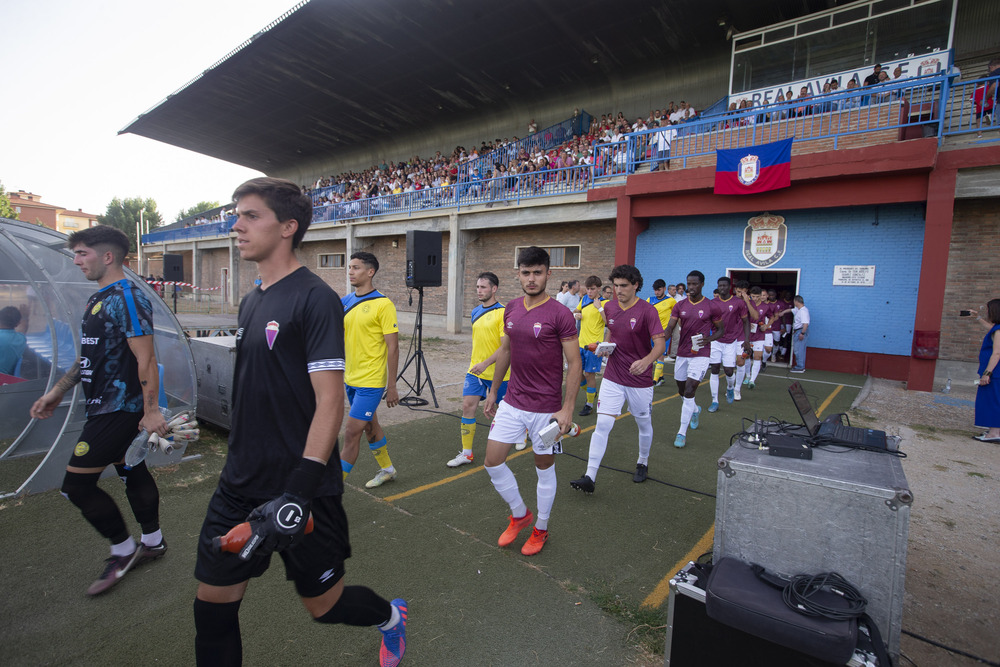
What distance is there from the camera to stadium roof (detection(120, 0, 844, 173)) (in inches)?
623

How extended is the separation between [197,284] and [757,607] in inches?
1628

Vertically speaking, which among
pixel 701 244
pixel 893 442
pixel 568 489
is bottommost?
pixel 568 489

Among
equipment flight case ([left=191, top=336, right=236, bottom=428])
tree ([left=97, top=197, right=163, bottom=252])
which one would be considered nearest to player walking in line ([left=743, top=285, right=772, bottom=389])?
equipment flight case ([left=191, top=336, right=236, bottom=428])

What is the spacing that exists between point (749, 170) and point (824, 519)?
11232mm

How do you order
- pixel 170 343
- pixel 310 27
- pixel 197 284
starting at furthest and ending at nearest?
pixel 197 284
pixel 310 27
pixel 170 343

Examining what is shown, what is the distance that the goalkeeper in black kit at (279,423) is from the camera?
5.86 feet

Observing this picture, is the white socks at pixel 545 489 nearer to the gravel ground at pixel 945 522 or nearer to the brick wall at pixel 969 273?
the gravel ground at pixel 945 522

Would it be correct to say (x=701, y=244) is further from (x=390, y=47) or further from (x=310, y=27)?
(x=310, y=27)

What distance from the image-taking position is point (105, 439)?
2955 millimetres

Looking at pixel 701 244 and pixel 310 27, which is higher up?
pixel 310 27

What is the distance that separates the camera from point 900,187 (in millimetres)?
9977

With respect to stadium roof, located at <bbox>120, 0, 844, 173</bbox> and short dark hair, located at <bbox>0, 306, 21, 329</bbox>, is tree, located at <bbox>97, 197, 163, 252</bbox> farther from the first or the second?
short dark hair, located at <bbox>0, 306, 21, 329</bbox>

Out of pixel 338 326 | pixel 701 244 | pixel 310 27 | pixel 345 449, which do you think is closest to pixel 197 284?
pixel 310 27

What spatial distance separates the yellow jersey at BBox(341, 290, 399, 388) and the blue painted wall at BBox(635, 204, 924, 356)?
10857mm
